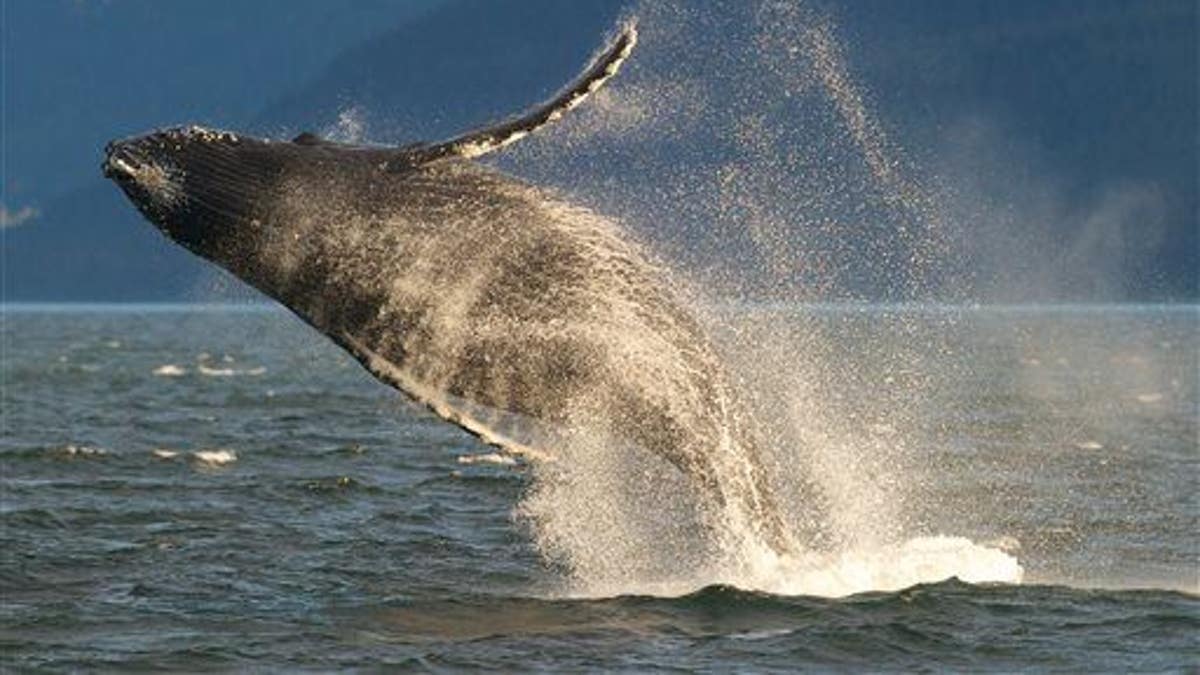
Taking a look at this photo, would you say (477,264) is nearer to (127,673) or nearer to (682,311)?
(682,311)

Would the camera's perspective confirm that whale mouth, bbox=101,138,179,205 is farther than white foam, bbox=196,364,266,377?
No

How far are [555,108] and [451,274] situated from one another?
6.06 ft

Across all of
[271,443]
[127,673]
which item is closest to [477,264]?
[127,673]

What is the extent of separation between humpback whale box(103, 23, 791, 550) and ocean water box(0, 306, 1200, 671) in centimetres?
160

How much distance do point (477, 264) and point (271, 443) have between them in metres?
18.8

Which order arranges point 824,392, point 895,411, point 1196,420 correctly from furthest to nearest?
point 824,392 < point 895,411 < point 1196,420

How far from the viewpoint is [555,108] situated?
1388 cm

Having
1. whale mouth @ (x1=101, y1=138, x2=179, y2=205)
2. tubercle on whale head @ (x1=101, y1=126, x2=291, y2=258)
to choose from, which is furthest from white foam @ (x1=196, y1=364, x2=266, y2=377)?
whale mouth @ (x1=101, y1=138, x2=179, y2=205)

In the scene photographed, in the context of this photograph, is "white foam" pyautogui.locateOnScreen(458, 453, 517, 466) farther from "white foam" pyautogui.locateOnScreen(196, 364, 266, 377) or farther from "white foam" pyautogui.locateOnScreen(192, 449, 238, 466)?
"white foam" pyautogui.locateOnScreen(196, 364, 266, 377)

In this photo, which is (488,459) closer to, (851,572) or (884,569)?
(884,569)

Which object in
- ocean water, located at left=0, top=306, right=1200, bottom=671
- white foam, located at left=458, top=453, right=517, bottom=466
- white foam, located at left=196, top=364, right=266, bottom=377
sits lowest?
Answer: ocean water, located at left=0, top=306, right=1200, bottom=671

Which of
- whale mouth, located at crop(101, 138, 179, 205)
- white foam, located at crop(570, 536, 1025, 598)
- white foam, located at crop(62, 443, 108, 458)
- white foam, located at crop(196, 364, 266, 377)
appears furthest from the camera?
white foam, located at crop(196, 364, 266, 377)

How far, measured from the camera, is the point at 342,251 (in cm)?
1502

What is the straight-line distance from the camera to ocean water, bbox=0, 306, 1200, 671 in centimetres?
1565
